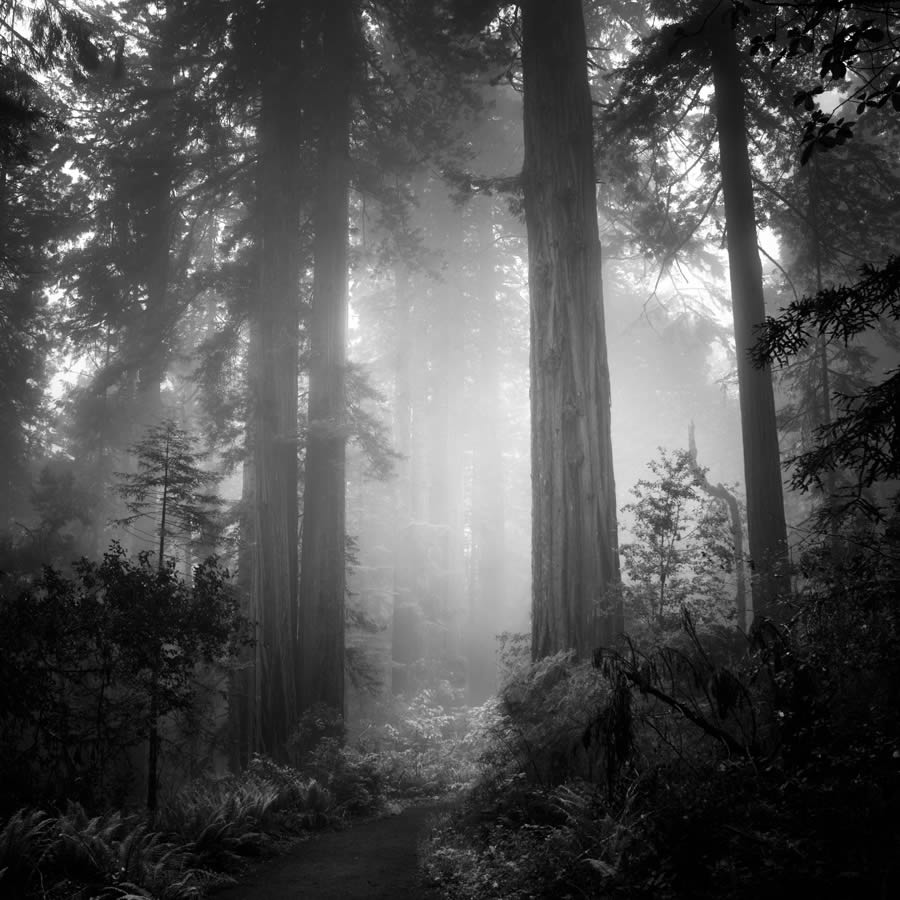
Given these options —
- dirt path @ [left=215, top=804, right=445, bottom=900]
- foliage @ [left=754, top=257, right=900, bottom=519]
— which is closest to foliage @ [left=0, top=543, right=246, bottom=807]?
dirt path @ [left=215, top=804, right=445, bottom=900]

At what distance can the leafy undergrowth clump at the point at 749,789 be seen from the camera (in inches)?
117

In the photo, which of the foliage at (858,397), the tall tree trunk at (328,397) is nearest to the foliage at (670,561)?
the foliage at (858,397)

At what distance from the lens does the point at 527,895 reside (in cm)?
426

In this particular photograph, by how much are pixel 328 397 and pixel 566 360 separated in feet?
18.9

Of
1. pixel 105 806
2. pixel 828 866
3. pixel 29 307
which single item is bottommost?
pixel 105 806

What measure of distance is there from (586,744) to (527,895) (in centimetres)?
143

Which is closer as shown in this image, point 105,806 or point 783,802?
point 783,802

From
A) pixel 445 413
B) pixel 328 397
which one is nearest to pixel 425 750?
pixel 328 397

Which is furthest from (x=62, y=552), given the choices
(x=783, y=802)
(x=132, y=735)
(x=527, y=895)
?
(x=783, y=802)

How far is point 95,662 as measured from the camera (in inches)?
312

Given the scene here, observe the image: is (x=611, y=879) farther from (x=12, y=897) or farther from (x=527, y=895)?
(x=12, y=897)

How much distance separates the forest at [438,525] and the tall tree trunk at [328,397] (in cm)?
7

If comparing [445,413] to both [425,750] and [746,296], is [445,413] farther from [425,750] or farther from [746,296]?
[746,296]

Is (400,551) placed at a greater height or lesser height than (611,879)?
greater
